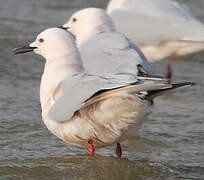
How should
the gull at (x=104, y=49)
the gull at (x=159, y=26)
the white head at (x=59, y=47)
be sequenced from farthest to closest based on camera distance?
the gull at (x=159, y=26) < the gull at (x=104, y=49) < the white head at (x=59, y=47)

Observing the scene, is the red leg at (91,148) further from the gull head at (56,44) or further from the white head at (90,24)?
the white head at (90,24)

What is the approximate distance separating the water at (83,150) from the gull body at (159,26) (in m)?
0.40

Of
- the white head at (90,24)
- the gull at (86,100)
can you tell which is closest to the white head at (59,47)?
the gull at (86,100)

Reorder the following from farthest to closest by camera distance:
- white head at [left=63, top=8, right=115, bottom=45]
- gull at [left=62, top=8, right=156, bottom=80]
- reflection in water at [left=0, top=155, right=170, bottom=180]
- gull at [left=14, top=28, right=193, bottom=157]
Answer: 1. white head at [left=63, top=8, right=115, bottom=45]
2. gull at [left=62, top=8, right=156, bottom=80]
3. reflection in water at [left=0, top=155, right=170, bottom=180]
4. gull at [left=14, top=28, right=193, bottom=157]

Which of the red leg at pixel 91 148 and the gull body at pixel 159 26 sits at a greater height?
the red leg at pixel 91 148

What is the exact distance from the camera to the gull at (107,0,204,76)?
971 cm

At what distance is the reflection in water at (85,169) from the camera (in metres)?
5.73

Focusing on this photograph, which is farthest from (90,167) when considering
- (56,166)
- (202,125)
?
(202,125)

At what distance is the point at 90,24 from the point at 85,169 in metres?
2.22

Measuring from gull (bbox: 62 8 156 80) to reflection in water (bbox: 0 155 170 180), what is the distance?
0.69 meters

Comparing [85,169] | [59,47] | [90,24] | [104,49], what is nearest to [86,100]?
[85,169]

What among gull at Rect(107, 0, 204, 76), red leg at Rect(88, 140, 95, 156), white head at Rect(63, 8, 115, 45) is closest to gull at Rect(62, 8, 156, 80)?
white head at Rect(63, 8, 115, 45)

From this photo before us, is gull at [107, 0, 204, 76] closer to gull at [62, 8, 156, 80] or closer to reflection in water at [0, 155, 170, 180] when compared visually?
gull at [62, 8, 156, 80]

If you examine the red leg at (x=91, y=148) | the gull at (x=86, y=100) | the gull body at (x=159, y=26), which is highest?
the gull at (x=86, y=100)
